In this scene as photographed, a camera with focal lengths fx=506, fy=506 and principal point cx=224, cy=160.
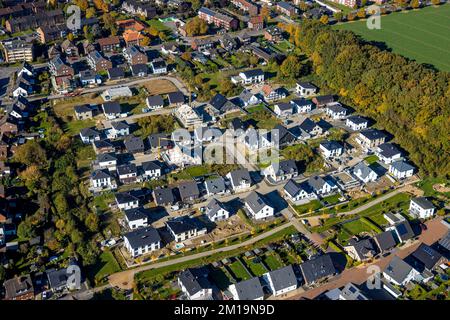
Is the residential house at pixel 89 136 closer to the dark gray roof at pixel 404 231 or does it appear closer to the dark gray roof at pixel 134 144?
the dark gray roof at pixel 134 144

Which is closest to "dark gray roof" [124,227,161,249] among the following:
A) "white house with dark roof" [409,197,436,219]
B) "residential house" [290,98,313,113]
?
"white house with dark roof" [409,197,436,219]

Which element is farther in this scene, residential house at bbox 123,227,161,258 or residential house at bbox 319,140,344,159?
residential house at bbox 319,140,344,159

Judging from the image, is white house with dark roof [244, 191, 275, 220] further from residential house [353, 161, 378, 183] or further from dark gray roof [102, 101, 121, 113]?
dark gray roof [102, 101, 121, 113]

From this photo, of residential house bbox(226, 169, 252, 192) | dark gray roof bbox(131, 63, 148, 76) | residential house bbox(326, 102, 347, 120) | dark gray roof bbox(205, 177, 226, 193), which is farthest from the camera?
dark gray roof bbox(131, 63, 148, 76)

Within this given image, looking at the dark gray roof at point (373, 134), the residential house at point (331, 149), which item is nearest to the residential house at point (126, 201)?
the residential house at point (331, 149)

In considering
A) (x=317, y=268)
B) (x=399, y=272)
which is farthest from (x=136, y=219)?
(x=399, y=272)

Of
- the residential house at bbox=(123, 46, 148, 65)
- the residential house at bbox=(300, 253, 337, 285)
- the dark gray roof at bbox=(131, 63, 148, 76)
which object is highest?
the residential house at bbox=(123, 46, 148, 65)
